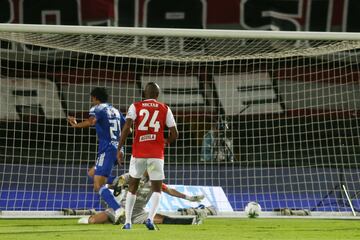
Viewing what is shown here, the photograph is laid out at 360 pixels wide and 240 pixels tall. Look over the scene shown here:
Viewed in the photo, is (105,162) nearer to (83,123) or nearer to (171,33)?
(83,123)

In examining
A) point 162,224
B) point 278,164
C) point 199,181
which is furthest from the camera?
point 278,164

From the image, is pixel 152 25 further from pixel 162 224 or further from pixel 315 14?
pixel 162 224

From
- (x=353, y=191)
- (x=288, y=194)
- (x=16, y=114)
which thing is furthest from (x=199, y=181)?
(x=16, y=114)

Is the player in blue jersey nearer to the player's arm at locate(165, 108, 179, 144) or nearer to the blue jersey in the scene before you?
the blue jersey

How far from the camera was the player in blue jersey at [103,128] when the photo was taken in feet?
32.1

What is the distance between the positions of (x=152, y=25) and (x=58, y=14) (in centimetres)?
185

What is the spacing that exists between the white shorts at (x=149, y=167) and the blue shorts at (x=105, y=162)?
1.52 m

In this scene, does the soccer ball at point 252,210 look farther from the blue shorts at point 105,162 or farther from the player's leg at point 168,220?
the blue shorts at point 105,162

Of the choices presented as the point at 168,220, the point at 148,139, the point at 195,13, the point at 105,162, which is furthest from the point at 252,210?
the point at 195,13

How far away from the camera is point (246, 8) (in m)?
15.8

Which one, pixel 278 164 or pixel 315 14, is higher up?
pixel 315 14

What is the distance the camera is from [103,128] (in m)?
10.0

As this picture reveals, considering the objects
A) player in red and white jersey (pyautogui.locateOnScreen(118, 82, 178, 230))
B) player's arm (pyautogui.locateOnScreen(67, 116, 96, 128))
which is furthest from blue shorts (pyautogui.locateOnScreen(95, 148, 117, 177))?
player in red and white jersey (pyautogui.locateOnScreen(118, 82, 178, 230))

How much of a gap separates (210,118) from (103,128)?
4871mm
